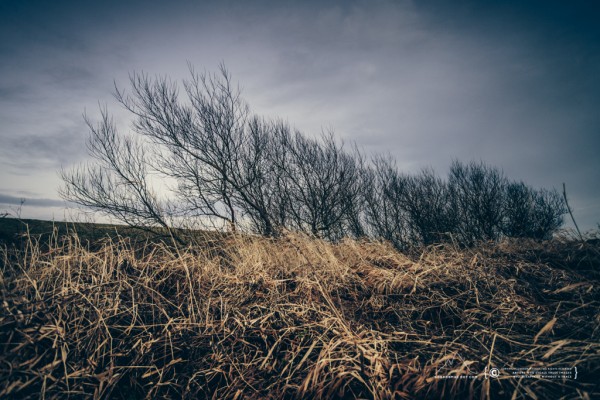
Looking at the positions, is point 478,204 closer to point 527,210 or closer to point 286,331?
point 527,210

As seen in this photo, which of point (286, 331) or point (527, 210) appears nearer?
point (286, 331)

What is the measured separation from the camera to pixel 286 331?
204cm

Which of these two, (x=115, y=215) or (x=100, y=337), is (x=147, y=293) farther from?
(x=115, y=215)

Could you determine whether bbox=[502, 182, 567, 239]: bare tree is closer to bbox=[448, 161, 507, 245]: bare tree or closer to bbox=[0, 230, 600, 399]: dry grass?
bbox=[448, 161, 507, 245]: bare tree

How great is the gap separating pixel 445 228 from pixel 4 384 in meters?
23.3

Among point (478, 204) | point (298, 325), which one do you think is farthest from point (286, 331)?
point (478, 204)

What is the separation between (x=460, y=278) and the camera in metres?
2.74

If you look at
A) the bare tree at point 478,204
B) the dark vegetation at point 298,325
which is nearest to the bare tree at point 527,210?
the bare tree at point 478,204

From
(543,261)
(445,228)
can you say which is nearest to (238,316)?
(543,261)

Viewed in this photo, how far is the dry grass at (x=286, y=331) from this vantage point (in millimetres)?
1570

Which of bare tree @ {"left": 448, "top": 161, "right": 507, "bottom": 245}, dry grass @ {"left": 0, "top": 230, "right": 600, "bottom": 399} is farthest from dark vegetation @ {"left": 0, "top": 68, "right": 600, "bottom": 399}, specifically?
bare tree @ {"left": 448, "top": 161, "right": 507, "bottom": 245}

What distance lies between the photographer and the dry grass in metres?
1.57

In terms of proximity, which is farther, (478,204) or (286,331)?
(478,204)

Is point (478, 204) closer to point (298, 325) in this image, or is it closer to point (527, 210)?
point (527, 210)
